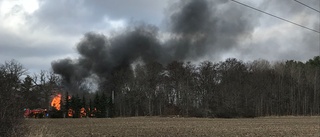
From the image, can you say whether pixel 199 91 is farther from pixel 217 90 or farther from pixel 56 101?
pixel 56 101

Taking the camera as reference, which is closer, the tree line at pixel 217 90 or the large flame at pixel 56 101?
the large flame at pixel 56 101

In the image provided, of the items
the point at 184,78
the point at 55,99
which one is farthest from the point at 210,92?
the point at 55,99

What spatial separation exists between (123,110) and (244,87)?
3445 cm

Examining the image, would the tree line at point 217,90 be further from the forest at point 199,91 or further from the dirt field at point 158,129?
the dirt field at point 158,129

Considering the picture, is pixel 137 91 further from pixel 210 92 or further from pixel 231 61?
pixel 231 61

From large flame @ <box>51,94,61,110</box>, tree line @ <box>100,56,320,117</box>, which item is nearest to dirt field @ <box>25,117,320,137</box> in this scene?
large flame @ <box>51,94,61,110</box>

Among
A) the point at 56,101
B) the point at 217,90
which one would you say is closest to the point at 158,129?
the point at 56,101

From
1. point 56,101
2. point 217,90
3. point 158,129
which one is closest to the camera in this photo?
point 158,129

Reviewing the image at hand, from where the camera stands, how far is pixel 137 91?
10000 centimetres

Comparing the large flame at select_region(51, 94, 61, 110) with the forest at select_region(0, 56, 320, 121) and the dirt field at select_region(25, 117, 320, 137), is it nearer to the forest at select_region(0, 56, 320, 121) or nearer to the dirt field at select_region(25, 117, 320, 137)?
the forest at select_region(0, 56, 320, 121)

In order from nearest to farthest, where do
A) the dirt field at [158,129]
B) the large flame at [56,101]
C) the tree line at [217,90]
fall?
1. the dirt field at [158,129]
2. the large flame at [56,101]
3. the tree line at [217,90]

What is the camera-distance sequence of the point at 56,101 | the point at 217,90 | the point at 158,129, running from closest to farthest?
the point at 158,129, the point at 56,101, the point at 217,90

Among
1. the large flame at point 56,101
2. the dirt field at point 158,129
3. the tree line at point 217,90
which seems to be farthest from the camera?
the tree line at point 217,90

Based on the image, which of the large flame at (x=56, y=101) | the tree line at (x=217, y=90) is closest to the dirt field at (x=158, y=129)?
the large flame at (x=56, y=101)
